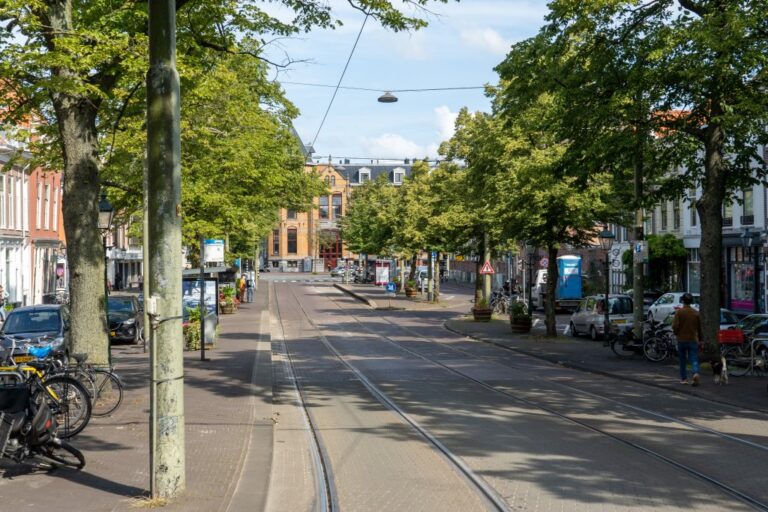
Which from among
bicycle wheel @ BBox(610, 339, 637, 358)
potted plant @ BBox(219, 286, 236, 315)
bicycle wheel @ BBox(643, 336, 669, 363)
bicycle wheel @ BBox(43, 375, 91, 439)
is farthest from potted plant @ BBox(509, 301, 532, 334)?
bicycle wheel @ BBox(43, 375, 91, 439)

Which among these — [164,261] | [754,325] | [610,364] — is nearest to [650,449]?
[164,261]

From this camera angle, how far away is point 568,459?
402 inches

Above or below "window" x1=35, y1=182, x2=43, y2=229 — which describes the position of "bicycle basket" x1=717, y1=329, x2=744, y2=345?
below

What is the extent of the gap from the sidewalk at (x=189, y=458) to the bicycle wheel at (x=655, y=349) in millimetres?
9554

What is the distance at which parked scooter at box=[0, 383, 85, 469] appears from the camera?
9.08 meters

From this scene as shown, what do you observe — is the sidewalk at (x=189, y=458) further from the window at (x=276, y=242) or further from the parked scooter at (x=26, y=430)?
the window at (x=276, y=242)

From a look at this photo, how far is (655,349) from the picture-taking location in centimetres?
2280

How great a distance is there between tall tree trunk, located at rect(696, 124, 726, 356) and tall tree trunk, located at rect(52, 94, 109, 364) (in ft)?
40.6

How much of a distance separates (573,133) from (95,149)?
1123 cm

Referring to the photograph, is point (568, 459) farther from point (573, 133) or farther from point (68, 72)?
point (573, 133)

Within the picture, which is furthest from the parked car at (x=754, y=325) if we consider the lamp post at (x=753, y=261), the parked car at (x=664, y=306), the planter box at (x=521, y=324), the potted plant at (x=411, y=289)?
the potted plant at (x=411, y=289)

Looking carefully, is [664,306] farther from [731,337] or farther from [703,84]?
[703,84]

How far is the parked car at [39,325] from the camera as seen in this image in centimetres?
2202

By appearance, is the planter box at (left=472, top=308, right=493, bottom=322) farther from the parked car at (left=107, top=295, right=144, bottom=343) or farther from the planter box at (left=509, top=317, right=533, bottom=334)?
the parked car at (left=107, top=295, right=144, bottom=343)
